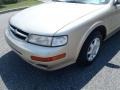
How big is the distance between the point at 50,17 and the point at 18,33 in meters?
0.62

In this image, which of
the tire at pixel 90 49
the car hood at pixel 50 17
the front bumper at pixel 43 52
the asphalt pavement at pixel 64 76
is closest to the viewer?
the front bumper at pixel 43 52

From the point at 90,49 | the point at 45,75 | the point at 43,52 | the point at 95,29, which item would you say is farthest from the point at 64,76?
the point at 95,29

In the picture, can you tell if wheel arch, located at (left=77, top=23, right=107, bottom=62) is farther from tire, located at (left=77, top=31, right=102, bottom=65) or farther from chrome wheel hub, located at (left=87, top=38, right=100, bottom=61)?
chrome wheel hub, located at (left=87, top=38, right=100, bottom=61)

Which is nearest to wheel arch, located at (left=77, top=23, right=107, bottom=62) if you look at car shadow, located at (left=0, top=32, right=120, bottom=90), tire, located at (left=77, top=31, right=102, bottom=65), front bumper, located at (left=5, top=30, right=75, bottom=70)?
tire, located at (left=77, top=31, right=102, bottom=65)

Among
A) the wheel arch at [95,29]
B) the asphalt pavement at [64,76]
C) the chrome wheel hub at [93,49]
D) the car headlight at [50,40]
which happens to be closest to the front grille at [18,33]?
the car headlight at [50,40]

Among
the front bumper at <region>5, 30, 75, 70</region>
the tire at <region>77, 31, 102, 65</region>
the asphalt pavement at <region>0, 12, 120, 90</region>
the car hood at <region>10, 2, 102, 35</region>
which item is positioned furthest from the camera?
the tire at <region>77, 31, 102, 65</region>

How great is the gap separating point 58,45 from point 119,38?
2.66 metres

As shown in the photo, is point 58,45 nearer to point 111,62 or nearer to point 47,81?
point 47,81

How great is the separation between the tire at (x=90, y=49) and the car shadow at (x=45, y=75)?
6.1 inches

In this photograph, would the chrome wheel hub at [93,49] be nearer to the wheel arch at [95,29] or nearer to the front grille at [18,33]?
the wheel arch at [95,29]

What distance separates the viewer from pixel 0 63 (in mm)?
4129

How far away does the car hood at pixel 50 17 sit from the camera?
3272 millimetres

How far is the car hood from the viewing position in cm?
327

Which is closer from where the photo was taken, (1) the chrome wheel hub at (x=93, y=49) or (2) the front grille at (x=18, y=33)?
(2) the front grille at (x=18, y=33)
